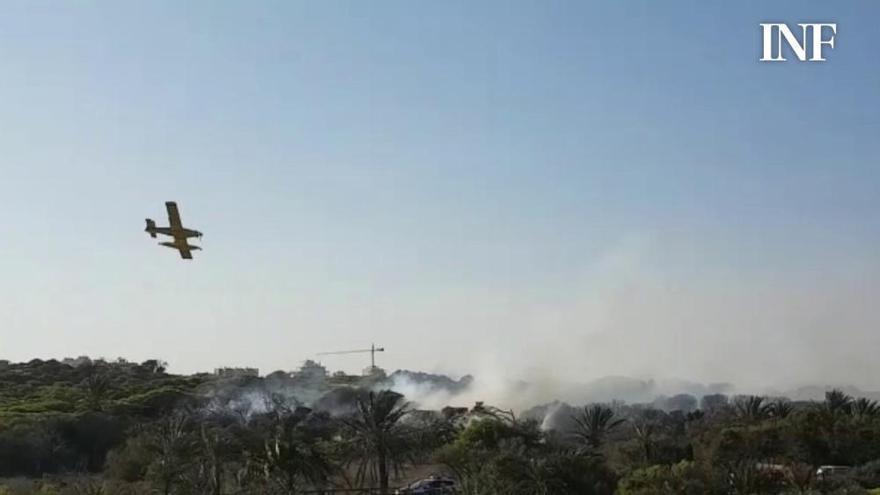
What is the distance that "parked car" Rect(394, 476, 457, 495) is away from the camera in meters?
63.0

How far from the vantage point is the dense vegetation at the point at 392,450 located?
5244cm

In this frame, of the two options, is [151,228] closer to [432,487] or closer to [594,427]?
[432,487]

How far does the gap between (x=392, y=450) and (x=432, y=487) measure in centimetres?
1164

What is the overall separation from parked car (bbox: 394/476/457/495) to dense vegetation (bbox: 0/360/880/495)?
4.44 feet

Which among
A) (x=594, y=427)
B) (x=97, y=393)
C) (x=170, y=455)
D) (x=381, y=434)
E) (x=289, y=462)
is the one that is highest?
(x=381, y=434)

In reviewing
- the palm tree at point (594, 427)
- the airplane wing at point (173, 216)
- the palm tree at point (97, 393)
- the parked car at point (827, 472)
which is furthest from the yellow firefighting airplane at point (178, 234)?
the palm tree at point (97, 393)

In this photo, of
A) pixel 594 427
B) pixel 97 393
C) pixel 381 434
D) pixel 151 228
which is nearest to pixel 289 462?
pixel 381 434

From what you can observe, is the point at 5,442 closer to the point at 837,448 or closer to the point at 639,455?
the point at 639,455

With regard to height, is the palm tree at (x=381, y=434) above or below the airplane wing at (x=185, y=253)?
below

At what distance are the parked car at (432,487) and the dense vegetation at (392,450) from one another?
4.44 feet

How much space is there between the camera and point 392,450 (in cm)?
5656

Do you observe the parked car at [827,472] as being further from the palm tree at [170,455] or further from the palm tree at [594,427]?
the palm tree at [170,455]

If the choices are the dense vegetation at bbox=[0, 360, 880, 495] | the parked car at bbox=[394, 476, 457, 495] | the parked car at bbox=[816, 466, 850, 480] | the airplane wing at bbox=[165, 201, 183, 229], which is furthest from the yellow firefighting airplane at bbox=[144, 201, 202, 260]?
the parked car at bbox=[816, 466, 850, 480]

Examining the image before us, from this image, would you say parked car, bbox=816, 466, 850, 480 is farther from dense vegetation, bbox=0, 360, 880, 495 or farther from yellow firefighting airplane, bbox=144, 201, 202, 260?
yellow firefighting airplane, bbox=144, 201, 202, 260
